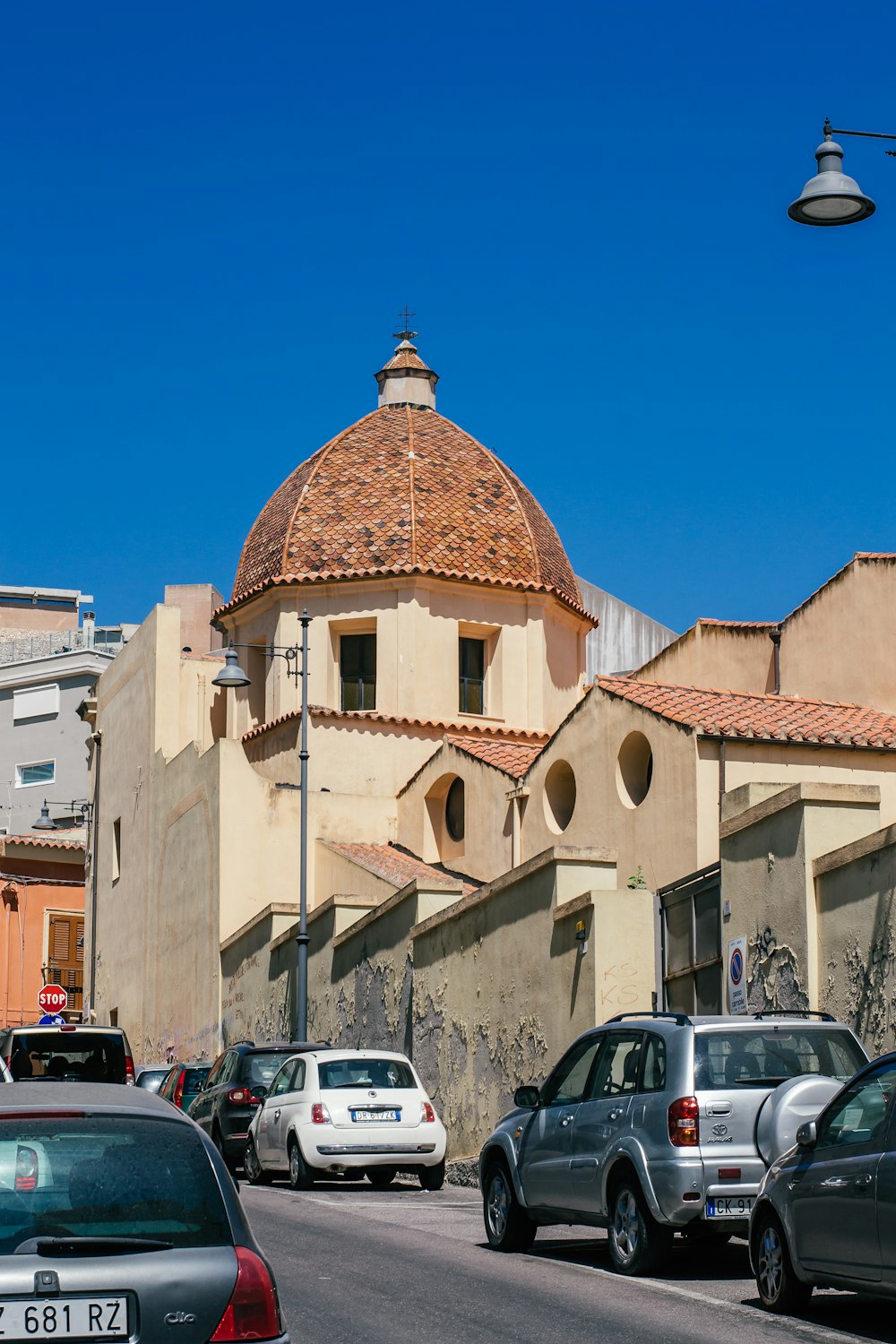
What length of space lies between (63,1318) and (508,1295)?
18.6 ft

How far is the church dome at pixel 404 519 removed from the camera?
3931 centimetres

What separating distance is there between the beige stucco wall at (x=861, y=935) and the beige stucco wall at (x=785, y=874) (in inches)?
6.5

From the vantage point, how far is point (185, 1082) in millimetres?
27891

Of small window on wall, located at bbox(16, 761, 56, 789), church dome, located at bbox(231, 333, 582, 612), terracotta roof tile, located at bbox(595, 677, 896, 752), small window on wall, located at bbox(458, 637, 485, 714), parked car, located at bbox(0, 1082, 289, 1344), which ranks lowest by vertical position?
parked car, located at bbox(0, 1082, 289, 1344)

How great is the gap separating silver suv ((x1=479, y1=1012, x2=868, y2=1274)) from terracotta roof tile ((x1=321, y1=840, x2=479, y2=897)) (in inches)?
785

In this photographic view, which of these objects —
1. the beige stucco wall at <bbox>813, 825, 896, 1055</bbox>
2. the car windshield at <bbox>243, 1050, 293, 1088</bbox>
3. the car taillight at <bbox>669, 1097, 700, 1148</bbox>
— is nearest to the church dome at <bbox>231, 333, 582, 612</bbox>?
the car windshield at <bbox>243, 1050, 293, 1088</bbox>

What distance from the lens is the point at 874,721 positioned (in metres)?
27.2

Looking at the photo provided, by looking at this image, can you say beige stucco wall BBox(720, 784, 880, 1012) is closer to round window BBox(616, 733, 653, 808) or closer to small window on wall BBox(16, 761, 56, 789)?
round window BBox(616, 733, 653, 808)

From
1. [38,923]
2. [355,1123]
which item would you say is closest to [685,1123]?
[355,1123]

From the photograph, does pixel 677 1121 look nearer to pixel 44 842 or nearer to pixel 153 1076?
pixel 153 1076

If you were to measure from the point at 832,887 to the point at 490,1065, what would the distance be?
8056mm

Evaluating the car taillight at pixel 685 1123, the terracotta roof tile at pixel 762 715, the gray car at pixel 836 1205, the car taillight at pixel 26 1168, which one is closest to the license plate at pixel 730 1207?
the car taillight at pixel 685 1123

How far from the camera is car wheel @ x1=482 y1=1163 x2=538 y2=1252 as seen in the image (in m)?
13.4

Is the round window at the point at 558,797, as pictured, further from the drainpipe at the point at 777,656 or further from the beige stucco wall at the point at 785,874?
the beige stucco wall at the point at 785,874
